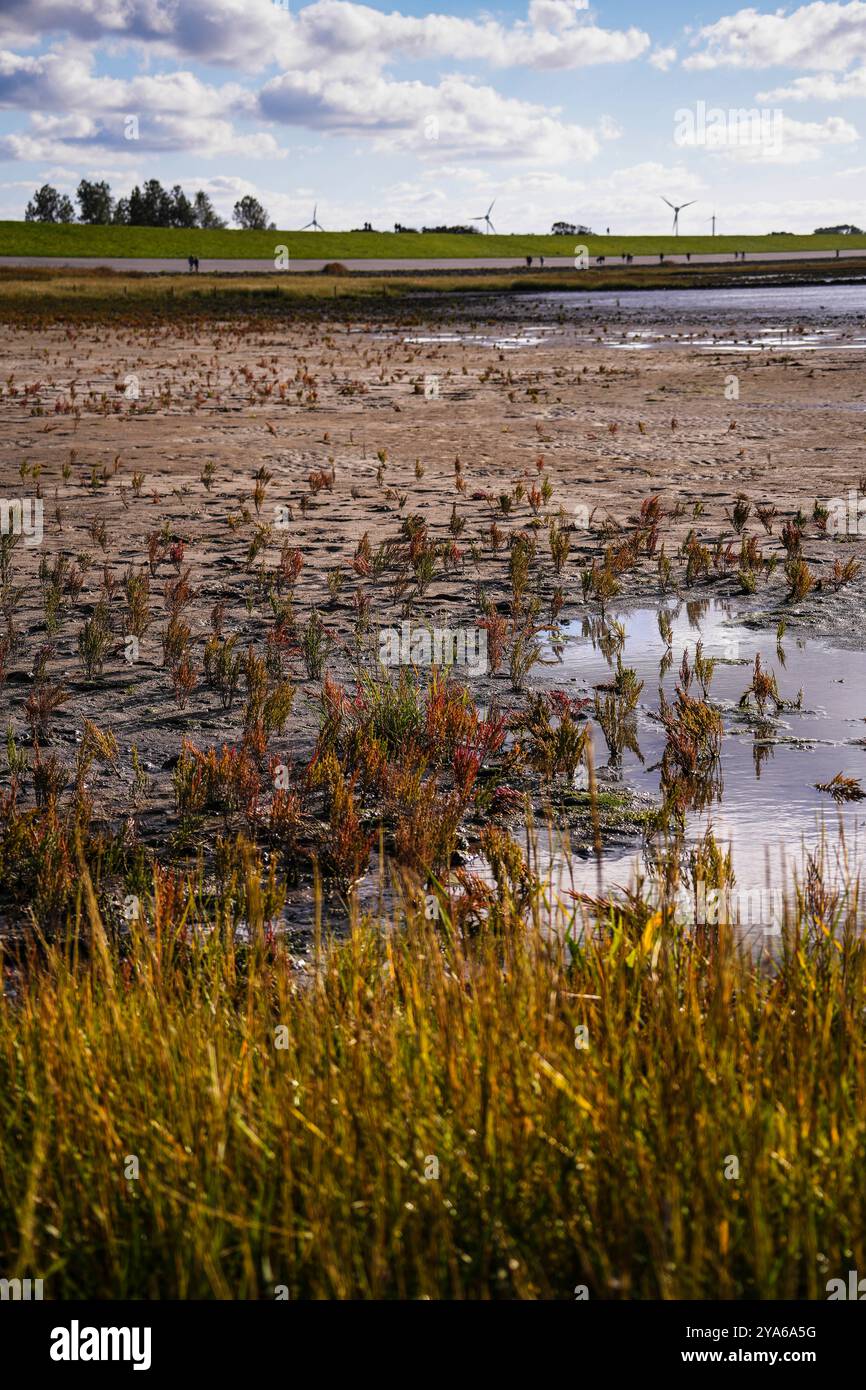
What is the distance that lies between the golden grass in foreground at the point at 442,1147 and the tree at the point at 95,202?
532ft

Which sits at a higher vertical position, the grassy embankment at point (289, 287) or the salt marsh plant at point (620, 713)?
the grassy embankment at point (289, 287)

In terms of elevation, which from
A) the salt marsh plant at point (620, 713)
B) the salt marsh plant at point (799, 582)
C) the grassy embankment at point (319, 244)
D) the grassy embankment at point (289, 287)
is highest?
the grassy embankment at point (319, 244)

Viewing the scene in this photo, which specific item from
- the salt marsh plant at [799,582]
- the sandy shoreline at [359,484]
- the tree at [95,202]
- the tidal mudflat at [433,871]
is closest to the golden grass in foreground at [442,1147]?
the tidal mudflat at [433,871]

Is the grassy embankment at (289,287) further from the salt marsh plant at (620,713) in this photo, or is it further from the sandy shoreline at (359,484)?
the salt marsh plant at (620,713)

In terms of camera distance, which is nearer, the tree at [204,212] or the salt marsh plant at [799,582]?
the salt marsh plant at [799,582]

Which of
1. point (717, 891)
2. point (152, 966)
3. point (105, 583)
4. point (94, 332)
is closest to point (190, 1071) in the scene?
point (152, 966)

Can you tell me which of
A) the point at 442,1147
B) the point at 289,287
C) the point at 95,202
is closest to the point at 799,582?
the point at 442,1147

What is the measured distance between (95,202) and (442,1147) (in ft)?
540

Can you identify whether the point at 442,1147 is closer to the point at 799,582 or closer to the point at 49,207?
the point at 799,582

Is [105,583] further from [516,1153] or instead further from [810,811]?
[516,1153]

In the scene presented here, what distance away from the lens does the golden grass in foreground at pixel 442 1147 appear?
7.40 feet

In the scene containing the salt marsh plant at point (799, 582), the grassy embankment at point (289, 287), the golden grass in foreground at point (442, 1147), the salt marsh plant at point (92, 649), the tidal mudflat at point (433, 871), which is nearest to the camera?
the golden grass in foreground at point (442, 1147)

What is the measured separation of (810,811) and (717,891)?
120cm

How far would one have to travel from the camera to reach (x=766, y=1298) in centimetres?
215
